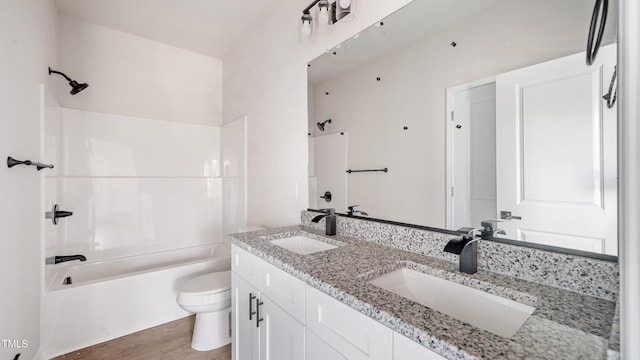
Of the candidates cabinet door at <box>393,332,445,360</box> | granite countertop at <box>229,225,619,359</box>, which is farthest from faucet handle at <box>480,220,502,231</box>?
cabinet door at <box>393,332,445,360</box>

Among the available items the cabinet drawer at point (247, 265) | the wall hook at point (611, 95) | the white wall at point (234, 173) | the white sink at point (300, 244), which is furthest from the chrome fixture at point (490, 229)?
the white wall at point (234, 173)

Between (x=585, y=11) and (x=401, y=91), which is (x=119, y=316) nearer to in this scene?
(x=401, y=91)

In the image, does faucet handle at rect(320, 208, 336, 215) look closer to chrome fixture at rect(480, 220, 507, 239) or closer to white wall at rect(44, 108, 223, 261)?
chrome fixture at rect(480, 220, 507, 239)

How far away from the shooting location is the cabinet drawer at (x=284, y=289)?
0.99 m

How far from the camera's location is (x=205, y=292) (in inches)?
72.7

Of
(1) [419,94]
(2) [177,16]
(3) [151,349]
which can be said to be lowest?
(3) [151,349]

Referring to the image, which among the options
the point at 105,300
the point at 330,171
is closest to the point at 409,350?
the point at 330,171

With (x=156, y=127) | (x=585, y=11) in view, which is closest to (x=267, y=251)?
(x=585, y=11)

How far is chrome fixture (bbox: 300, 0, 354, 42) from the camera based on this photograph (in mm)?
1497

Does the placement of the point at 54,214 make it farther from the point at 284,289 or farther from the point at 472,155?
the point at 472,155

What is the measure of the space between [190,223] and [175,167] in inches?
25.7

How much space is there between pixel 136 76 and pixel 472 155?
3137 millimetres

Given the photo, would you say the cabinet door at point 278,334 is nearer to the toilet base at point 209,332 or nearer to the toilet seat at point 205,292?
the toilet seat at point 205,292

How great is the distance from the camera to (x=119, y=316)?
2041mm
